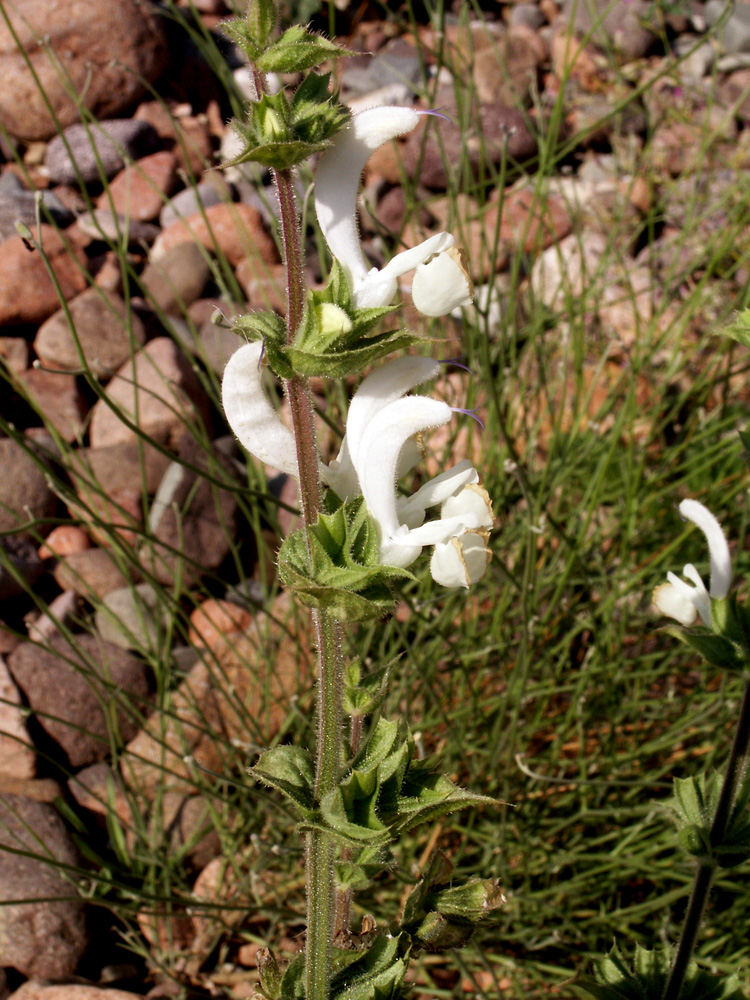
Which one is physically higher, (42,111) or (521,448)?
(42,111)

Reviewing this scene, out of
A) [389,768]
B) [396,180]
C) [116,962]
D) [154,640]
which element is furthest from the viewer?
[396,180]

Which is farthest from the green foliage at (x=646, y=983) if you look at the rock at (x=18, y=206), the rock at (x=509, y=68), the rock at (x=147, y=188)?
the rock at (x=509, y=68)

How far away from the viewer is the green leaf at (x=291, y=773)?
0.74 metres

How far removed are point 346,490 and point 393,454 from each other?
0.34ft

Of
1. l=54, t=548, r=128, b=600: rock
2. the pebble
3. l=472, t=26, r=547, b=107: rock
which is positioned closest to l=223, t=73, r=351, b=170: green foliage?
l=54, t=548, r=128, b=600: rock

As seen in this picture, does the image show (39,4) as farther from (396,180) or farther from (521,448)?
(521,448)

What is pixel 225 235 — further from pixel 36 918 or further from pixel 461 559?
pixel 461 559

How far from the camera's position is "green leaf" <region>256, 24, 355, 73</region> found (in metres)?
0.63

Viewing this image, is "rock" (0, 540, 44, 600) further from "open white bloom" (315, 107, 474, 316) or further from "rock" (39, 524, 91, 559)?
"open white bloom" (315, 107, 474, 316)

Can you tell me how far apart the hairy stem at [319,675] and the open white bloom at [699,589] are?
0.51m

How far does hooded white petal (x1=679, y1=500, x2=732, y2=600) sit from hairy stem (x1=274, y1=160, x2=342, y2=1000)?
1.83ft

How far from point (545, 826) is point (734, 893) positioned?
360 millimetres

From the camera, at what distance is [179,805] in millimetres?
1680

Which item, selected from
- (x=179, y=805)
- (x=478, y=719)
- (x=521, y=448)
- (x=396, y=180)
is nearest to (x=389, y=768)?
(x=478, y=719)
